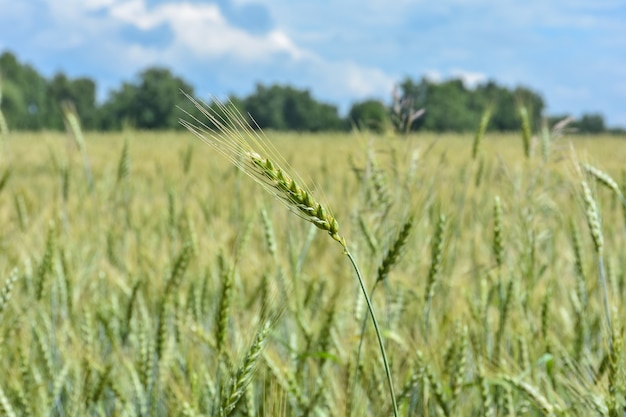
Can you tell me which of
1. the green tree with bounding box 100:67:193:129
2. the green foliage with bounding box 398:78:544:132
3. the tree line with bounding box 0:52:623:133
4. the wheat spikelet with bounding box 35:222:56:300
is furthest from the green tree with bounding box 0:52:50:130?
the wheat spikelet with bounding box 35:222:56:300

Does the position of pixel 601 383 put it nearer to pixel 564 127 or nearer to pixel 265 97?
pixel 564 127

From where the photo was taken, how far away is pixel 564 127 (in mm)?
1784

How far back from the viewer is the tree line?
45.7 metres

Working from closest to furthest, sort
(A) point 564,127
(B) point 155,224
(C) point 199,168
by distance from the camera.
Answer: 1. (A) point 564,127
2. (B) point 155,224
3. (C) point 199,168

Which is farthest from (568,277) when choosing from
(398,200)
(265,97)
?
(265,97)

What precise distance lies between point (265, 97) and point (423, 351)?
197 feet

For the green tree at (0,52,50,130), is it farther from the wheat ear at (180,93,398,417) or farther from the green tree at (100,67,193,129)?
the wheat ear at (180,93,398,417)

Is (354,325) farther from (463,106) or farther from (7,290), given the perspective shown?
(463,106)

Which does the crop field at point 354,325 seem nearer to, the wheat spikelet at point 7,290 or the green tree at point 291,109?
the wheat spikelet at point 7,290

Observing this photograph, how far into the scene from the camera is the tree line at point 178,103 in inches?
1797

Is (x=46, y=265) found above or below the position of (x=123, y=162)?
below

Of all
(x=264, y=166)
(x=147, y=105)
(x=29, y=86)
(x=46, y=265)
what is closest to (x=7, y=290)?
(x=46, y=265)

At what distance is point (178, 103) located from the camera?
55.8 m

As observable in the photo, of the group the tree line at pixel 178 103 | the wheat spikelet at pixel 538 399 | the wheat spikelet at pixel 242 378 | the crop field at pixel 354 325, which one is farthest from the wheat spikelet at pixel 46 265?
the tree line at pixel 178 103
